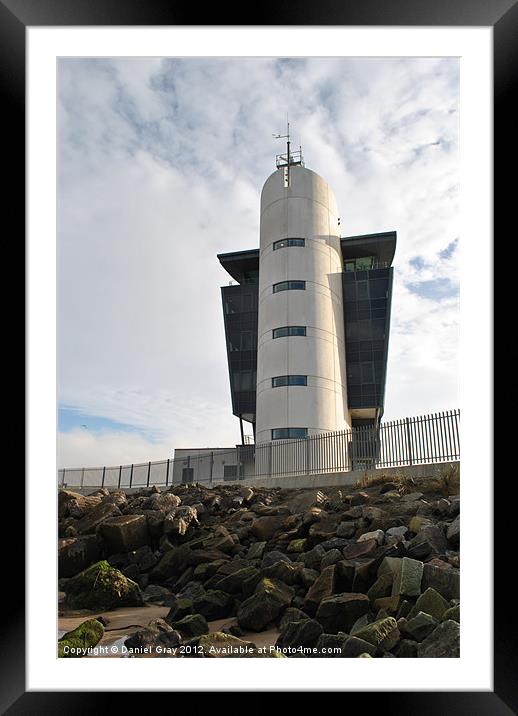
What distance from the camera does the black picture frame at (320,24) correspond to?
11.0 feet

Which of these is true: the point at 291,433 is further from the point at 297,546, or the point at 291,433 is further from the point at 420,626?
the point at 420,626

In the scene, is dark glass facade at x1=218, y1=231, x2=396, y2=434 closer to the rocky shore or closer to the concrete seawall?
the concrete seawall

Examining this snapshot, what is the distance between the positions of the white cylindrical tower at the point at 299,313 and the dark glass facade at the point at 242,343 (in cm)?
495

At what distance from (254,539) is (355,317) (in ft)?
73.7

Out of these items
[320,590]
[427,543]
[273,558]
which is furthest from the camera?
[273,558]

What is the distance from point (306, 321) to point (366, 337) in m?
5.36

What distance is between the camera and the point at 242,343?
1342 inches

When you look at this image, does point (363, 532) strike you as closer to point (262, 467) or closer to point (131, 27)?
point (131, 27)

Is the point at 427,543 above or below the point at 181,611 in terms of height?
above

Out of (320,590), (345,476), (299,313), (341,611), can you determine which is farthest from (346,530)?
(299,313)

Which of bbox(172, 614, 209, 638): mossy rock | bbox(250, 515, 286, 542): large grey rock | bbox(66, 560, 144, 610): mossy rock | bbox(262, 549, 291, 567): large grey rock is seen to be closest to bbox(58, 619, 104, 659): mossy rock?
bbox(172, 614, 209, 638): mossy rock

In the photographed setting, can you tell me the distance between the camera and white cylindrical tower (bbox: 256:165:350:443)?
26.9 metres

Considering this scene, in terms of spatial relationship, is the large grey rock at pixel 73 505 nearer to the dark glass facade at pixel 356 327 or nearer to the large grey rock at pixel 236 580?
the large grey rock at pixel 236 580
